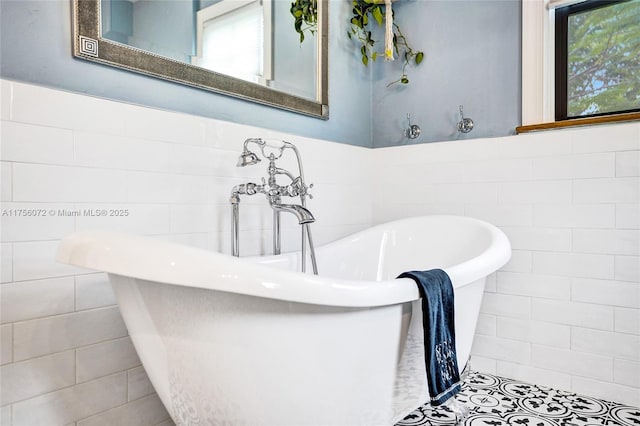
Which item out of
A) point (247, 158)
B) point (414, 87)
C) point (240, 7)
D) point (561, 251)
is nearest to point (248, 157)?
point (247, 158)

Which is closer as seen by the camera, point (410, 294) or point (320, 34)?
point (410, 294)

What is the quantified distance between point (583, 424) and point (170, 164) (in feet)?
5.82

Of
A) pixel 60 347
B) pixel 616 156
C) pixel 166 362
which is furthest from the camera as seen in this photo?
pixel 616 156

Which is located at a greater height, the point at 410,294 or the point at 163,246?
the point at 163,246

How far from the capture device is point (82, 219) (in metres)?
1.30

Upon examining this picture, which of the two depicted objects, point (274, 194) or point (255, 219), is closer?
point (274, 194)

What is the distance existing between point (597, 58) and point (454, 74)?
2.12 ft

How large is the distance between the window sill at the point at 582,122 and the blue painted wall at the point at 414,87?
0.35 feet

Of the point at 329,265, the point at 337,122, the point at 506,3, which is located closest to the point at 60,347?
the point at 329,265

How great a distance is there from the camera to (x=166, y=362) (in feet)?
3.35

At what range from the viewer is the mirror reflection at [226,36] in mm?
1494

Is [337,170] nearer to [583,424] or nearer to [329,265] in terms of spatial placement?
[329,265]

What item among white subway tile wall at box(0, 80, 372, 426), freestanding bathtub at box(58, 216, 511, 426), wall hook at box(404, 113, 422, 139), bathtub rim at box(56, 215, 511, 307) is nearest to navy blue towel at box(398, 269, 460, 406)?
freestanding bathtub at box(58, 216, 511, 426)

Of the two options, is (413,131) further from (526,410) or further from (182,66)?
(526,410)
